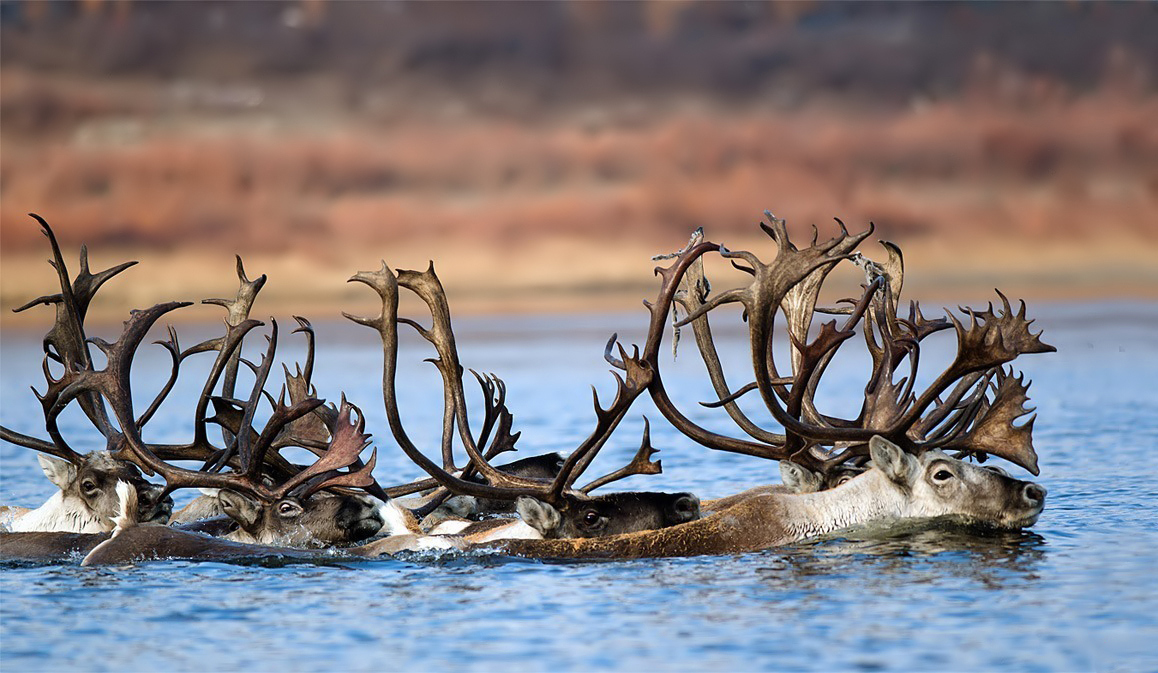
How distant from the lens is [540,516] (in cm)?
984

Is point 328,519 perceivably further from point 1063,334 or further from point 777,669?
point 1063,334

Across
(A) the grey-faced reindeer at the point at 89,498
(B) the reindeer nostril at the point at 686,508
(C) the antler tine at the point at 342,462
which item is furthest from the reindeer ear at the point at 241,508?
(B) the reindeer nostril at the point at 686,508

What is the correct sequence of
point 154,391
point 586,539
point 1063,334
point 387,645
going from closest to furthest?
point 387,645 < point 586,539 < point 154,391 < point 1063,334

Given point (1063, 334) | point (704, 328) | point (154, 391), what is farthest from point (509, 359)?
point (704, 328)

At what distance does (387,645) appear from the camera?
7938 mm

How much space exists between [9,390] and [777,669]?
34614mm

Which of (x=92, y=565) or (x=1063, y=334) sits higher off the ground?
(x=1063, y=334)

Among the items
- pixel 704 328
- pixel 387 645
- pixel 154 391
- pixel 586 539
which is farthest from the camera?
pixel 154 391

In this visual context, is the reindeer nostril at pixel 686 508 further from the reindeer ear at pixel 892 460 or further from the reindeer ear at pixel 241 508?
the reindeer ear at pixel 241 508

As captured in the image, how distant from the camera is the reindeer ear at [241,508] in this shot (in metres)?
10.3

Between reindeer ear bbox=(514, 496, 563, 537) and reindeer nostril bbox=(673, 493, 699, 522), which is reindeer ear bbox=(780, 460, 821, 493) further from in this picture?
reindeer ear bbox=(514, 496, 563, 537)

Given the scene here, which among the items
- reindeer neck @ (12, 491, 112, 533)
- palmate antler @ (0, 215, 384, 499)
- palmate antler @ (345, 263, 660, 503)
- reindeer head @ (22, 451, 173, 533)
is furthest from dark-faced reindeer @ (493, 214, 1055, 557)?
reindeer neck @ (12, 491, 112, 533)

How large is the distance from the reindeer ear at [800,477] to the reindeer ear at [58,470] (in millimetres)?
4900

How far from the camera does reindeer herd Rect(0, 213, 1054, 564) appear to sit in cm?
988
